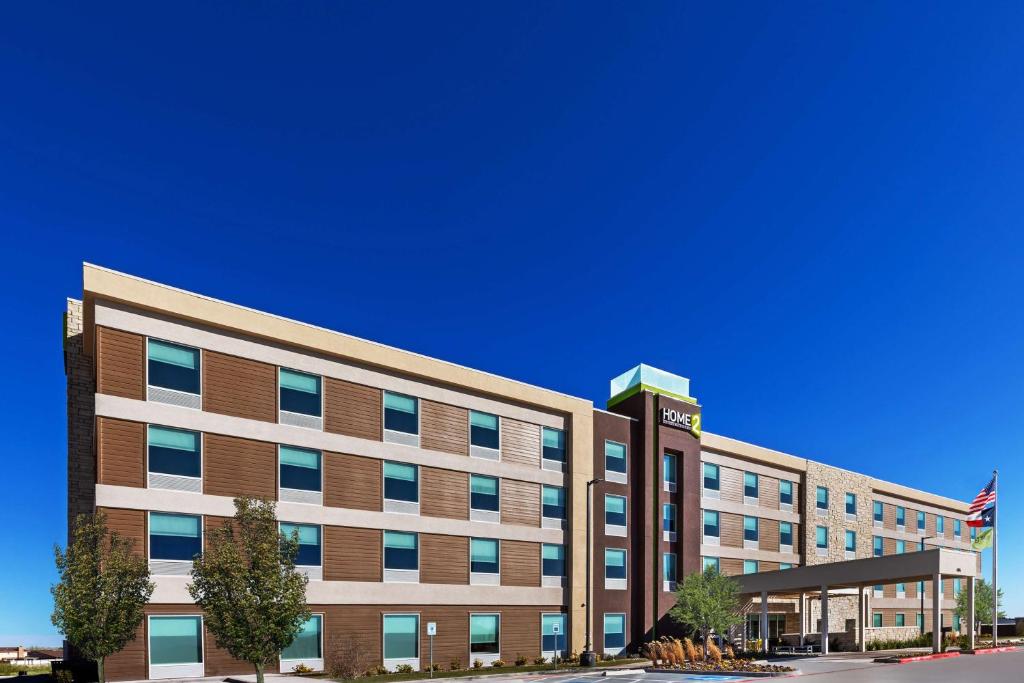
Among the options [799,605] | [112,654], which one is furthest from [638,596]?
[112,654]

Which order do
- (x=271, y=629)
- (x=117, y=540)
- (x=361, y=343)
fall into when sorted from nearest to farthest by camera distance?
(x=271, y=629)
(x=117, y=540)
(x=361, y=343)

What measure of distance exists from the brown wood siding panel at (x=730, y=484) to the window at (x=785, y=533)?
602 centimetres

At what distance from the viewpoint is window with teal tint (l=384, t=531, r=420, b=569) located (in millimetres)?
39281

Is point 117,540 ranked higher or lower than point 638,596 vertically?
higher

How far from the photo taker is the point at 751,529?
61.4 meters

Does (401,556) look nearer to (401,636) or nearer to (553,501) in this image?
(401,636)

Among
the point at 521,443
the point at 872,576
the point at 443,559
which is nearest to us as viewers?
the point at 443,559

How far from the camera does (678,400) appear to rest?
55312 mm

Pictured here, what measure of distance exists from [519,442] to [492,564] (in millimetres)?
7022

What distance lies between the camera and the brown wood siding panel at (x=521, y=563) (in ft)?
145

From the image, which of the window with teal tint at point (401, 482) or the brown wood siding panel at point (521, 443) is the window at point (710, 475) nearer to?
the brown wood siding panel at point (521, 443)

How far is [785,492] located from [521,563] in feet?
97.3

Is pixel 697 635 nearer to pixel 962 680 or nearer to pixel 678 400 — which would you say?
pixel 678 400

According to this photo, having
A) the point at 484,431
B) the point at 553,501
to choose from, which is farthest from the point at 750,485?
the point at 484,431
